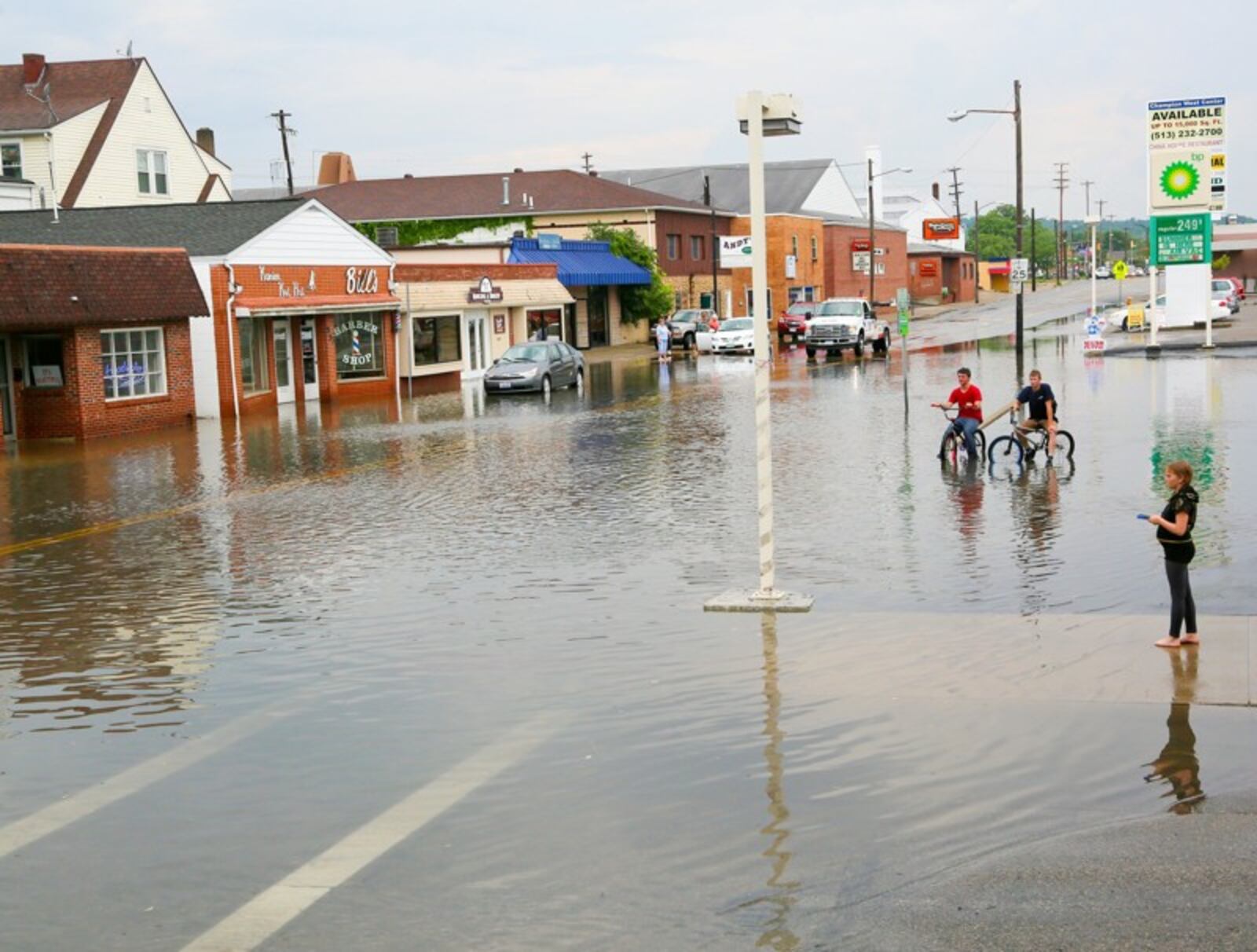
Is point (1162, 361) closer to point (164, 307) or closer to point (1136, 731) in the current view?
point (164, 307)

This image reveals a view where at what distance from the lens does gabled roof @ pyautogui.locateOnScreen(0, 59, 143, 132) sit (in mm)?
54969

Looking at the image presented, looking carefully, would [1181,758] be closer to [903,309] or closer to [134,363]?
[903,309]

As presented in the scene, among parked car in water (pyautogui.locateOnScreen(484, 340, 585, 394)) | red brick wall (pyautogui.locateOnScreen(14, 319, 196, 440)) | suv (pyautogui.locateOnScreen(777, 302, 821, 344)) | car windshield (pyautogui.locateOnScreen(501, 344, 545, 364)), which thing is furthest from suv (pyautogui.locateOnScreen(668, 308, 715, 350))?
red brick wall (pyautogui.locateOnScreen(14, 319, 196, 440))

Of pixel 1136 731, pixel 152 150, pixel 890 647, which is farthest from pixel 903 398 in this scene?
pixel 152 150

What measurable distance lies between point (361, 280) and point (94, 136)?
1715 cm

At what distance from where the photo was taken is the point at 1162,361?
149 ft

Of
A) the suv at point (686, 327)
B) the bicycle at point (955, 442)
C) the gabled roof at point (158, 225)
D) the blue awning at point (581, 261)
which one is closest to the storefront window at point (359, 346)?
the gabled roof at point (158, 225)

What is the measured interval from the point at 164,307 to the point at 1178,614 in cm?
2741

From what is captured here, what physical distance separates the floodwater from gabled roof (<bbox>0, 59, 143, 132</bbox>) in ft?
122

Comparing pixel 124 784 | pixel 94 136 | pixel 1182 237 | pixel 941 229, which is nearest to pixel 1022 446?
pixel 124 784

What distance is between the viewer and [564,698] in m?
10.1

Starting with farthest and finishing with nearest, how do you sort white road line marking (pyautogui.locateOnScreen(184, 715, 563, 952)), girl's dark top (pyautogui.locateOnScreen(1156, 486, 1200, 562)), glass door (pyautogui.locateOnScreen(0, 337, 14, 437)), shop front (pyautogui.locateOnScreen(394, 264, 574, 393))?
shop front (pyautogui.locateOnScreen(394, 264, 574, 393)) → glass door (pyautogui.locateOnScreen(0, 337, 14, 437)) → girl's dark top (pyautogui.locateOnScreen(1156, 486, 1200, 562)) → white road line marking (pyautogui.locateOnScreen(184, 715, 563, 952))

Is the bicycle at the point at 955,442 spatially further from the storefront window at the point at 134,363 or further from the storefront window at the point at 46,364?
the storefront window at the point at 134,363

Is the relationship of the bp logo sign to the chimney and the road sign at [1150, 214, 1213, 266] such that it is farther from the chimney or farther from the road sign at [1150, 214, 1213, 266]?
the chimney
